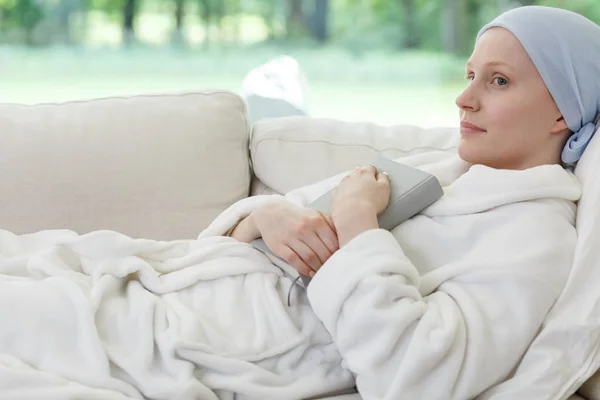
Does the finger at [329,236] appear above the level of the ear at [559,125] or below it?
below

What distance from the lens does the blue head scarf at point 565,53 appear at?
4.57 feet

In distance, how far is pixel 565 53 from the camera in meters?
1.39

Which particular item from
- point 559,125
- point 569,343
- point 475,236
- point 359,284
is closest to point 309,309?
point 359,284

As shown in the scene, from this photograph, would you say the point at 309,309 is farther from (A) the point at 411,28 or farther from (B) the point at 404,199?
(A) the point at 411,28

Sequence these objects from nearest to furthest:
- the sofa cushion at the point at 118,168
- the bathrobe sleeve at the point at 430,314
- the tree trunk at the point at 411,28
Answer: the bathrobe sleeve at the point at 430,314, the sofa cushion at the point at 118,168, the tree trunk at the point at 411,28

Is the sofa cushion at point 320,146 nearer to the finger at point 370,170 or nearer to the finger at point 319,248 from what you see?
the finger at point 370,170

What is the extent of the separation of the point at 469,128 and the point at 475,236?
0.24 meters

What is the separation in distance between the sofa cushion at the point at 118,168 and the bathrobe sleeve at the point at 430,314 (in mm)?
722

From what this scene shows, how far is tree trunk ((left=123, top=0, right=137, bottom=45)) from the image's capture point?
10.5 feet

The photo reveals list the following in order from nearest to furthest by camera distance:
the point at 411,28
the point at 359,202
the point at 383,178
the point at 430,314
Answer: the point at 430,314
the point at 359,202
the point at 383,178
the point at 411,28

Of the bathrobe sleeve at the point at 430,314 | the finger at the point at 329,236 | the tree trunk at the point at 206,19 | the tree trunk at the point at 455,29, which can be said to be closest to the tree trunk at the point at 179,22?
the tree trunk at the point at 206,19

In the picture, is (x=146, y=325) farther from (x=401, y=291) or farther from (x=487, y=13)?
(x=487, y=13)

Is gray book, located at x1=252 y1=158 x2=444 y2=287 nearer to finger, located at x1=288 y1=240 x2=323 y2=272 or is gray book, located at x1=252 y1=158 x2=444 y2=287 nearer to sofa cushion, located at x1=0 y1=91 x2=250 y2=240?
finger, located at x1=288 y1=240 x2=323 y2=272

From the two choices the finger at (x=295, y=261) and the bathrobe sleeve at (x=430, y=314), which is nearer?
the bathrobe sleeve at (x=430, y=314)
